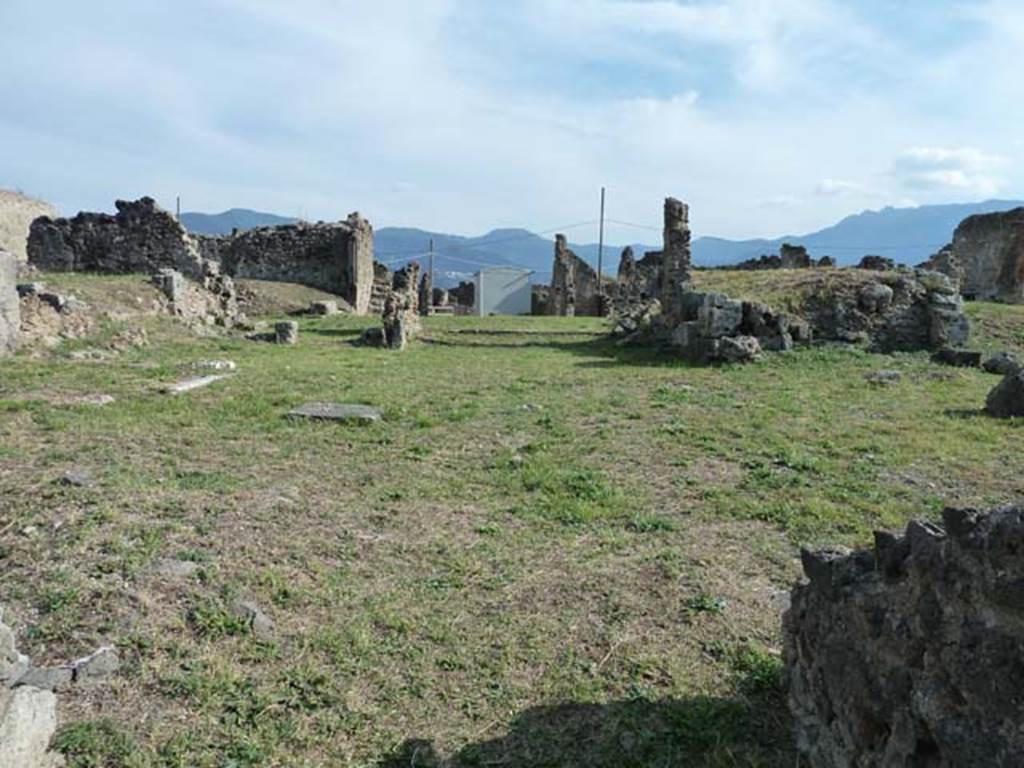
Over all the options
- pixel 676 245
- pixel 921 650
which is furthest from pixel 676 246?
pixel 921 650

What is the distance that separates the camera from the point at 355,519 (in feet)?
17.9

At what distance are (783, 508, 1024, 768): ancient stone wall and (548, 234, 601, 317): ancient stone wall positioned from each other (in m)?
36.1

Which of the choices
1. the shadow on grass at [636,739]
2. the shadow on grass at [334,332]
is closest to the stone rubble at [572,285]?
the shadow on grass at [334,332]

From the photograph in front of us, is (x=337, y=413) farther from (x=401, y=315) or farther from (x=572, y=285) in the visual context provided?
(x=572, y=285)

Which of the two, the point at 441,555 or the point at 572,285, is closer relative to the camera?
the point at 441,555

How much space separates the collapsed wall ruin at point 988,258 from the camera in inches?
1045

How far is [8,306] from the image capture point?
11086 mm

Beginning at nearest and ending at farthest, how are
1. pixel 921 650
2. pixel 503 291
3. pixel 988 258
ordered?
pixel 921 650 < pixel 988 258 < pixel 503 291

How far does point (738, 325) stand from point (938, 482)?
333 inches

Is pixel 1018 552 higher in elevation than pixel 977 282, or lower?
lower

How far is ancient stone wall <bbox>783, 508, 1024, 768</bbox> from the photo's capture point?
1959 mm

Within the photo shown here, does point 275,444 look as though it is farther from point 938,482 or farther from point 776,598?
point 938,482

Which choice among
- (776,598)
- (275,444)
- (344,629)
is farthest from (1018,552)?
(275,444)

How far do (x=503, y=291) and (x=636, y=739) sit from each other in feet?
146
